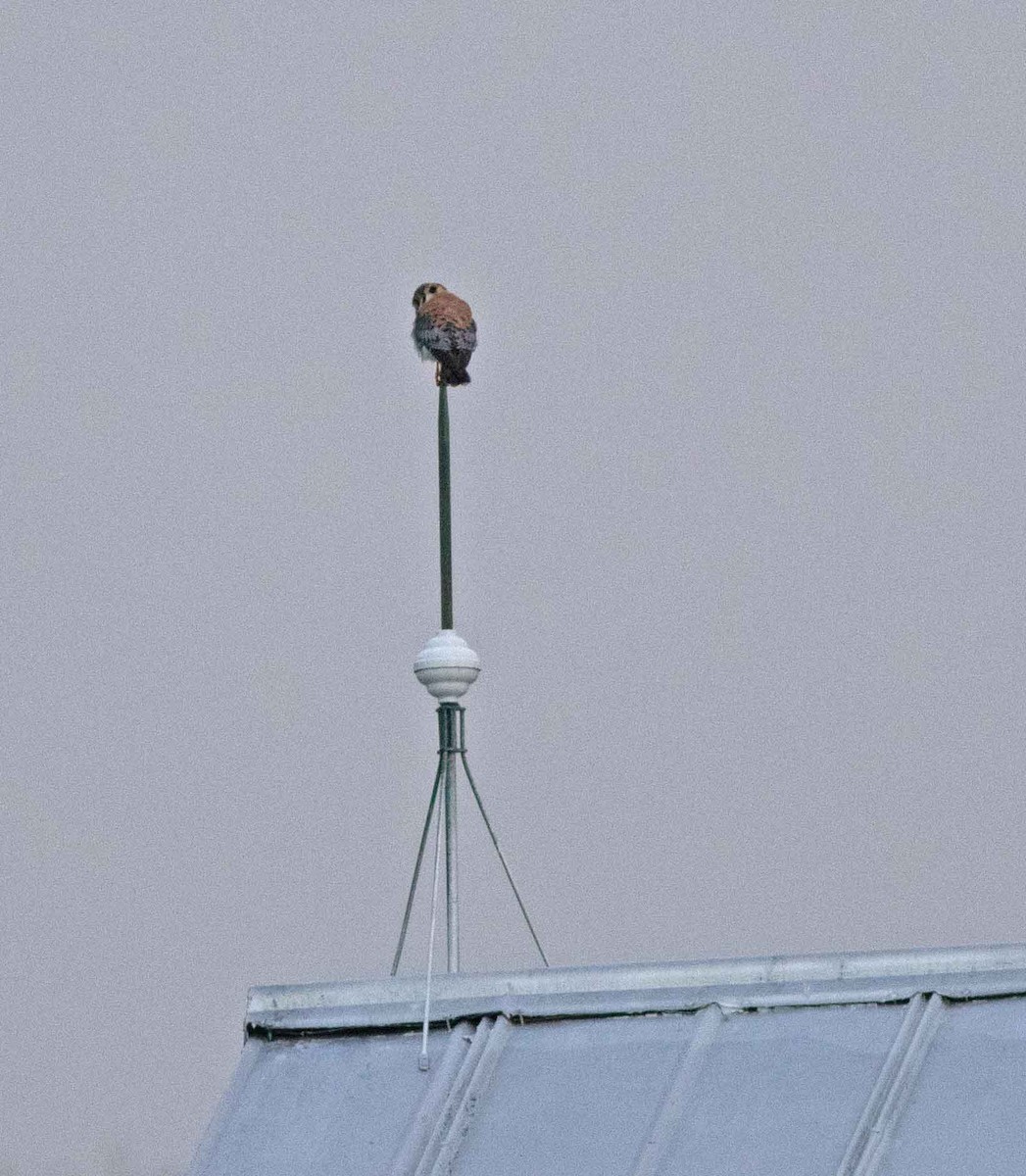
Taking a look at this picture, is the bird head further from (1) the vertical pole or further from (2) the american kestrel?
(1) the vertical pole

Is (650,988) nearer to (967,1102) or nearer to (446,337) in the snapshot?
(967,1102)

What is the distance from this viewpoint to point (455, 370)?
36.6 ft

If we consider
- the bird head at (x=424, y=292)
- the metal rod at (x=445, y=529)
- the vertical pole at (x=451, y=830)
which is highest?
the bird head at (x=424, y=292)

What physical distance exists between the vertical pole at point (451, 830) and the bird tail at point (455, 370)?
1704 mm

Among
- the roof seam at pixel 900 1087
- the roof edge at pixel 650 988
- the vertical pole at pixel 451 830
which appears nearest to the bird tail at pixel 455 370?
the vertical pole at pixel 451 830

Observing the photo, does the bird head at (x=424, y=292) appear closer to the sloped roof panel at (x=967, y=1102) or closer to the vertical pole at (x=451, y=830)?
the vertical pole at (x=451, y=830)

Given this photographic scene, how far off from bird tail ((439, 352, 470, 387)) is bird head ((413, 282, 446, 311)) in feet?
1.22

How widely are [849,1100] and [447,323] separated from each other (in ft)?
15.8

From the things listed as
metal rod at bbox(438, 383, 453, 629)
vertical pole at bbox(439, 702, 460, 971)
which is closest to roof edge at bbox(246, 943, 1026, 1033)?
vertical pole at bbox(439, 702, 460, 971)

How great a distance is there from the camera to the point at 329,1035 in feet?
27.9

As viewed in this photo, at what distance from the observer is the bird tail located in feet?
36.5

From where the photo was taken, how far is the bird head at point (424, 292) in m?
11.4

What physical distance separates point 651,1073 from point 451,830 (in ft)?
7.75

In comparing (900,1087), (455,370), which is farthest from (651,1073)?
(455,370)
